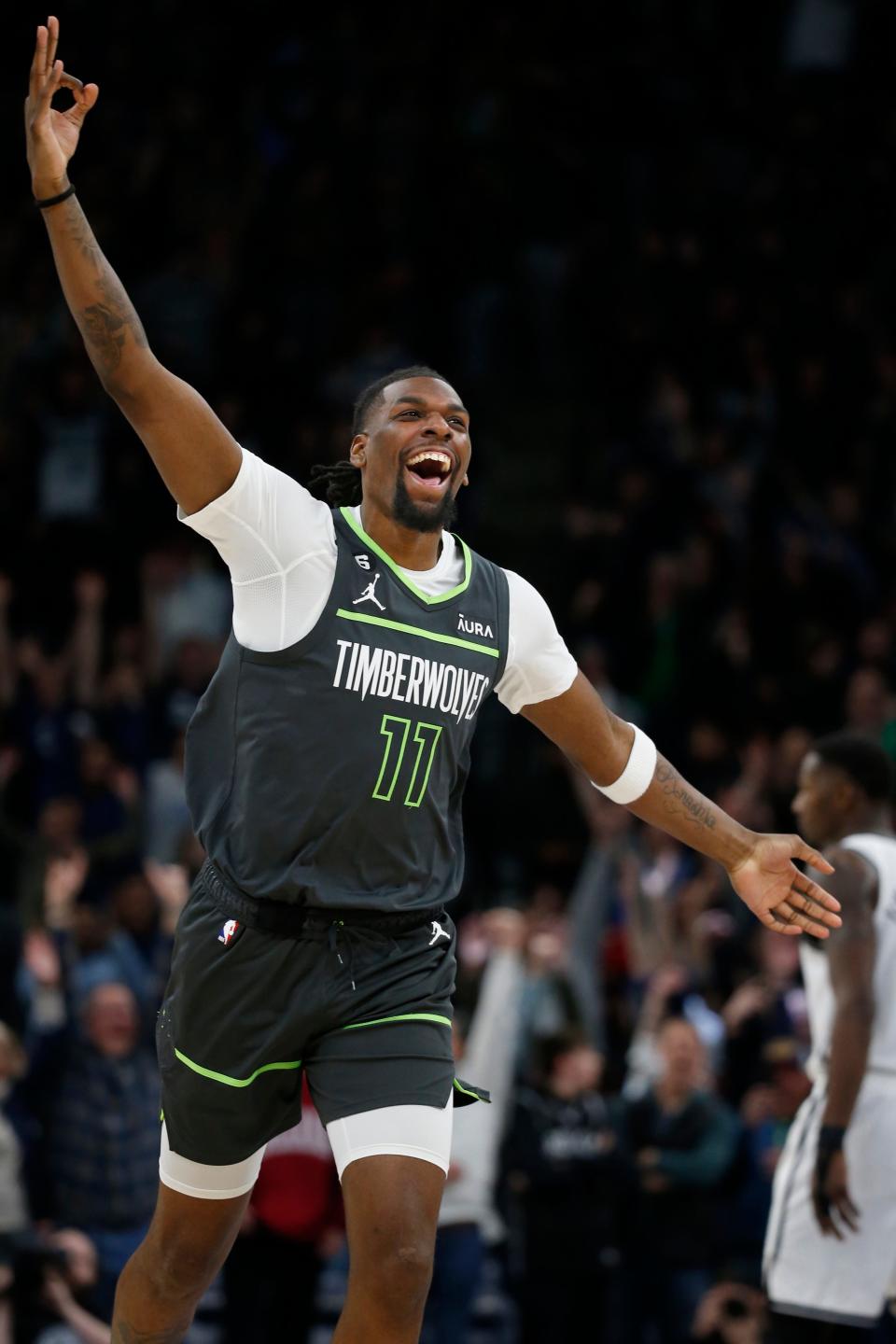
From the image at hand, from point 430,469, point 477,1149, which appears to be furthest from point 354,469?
point 477,1149

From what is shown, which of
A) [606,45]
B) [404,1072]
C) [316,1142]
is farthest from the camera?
[606,45]

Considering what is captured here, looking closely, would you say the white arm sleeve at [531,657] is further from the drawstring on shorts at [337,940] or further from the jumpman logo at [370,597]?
the drawstring on shorts at [337,940]

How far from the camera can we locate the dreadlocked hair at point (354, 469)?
5.32 metres

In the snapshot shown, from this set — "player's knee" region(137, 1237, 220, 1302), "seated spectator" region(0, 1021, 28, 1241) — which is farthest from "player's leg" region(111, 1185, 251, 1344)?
"seated spectator" region(0, 1021, 28, 1241)

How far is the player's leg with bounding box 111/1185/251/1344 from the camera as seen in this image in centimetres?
519

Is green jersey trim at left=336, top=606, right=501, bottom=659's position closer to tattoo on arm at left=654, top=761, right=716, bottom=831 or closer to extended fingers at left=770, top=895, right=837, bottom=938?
tattoo on arm at left=654, top=761, right=716, bottom=831

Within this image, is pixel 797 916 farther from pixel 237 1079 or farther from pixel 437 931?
pixel 237 1079

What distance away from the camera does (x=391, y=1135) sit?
16.0ft


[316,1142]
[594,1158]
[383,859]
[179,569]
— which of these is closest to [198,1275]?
[383,859]

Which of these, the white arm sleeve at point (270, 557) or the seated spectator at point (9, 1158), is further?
the seated spectator at point (9, 1158)

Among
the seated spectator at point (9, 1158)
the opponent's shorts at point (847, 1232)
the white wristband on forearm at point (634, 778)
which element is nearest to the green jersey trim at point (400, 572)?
the white wristband on forearm at point (634, 778)

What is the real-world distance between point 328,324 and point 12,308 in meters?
2.25

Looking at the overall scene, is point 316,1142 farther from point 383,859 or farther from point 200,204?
point 200,204

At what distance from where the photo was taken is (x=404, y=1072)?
195 inches
